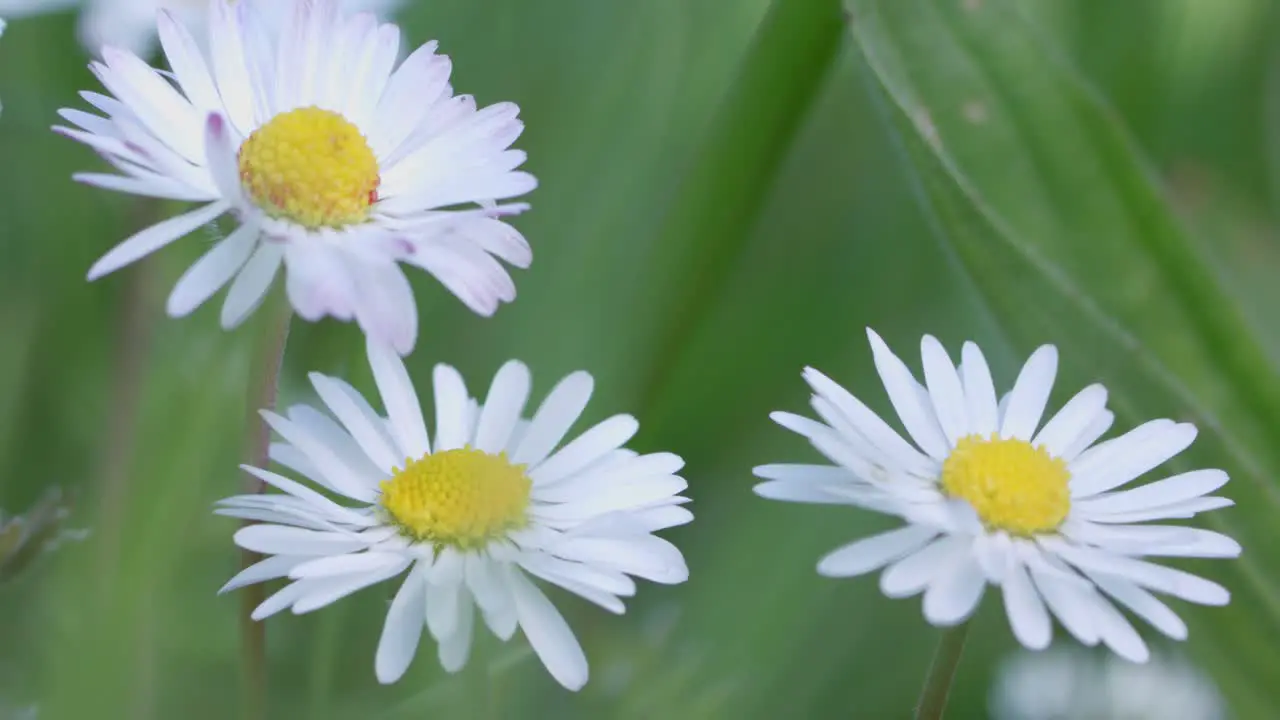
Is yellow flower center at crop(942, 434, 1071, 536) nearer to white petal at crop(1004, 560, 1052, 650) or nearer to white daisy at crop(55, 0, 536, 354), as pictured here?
white petal at crop(1004, 560, 1052, 650)

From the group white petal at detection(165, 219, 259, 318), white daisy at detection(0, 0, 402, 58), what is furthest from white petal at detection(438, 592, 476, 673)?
white daisy at detection(0, 0, 402, 58)

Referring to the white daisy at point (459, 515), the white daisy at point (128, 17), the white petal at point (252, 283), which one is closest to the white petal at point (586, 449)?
the white daisy at point (459, 515)

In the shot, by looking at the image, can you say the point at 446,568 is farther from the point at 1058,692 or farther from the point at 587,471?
the point at 1058,692

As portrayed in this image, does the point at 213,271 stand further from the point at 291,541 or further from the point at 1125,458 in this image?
the point at 1125,458

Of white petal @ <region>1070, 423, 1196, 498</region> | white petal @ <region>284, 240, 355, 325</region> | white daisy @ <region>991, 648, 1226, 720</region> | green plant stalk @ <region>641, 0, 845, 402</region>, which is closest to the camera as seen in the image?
white petal @ <region>284, 240, 355, 325</region>

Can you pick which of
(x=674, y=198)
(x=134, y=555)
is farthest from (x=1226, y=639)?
(x=134, y=555)
